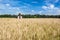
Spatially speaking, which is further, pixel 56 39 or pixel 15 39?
pixel 56 39

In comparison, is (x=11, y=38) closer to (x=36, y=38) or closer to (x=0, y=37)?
(x=0, y=37)

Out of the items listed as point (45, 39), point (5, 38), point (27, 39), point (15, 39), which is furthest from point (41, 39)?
point (5, 38)

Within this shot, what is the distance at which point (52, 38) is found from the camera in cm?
345

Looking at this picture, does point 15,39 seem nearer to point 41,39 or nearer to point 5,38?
point 5,38

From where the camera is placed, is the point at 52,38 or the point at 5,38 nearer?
the point at 5,38

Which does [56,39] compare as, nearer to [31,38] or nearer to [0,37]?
[31,38]

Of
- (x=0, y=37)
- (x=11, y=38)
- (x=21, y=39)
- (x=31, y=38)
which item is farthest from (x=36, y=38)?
(x=0, y=37)

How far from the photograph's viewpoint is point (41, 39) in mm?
3268

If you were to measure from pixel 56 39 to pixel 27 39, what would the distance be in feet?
2.39

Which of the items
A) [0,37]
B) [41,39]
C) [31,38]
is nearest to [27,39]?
[31,38]

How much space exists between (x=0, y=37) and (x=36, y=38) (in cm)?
87

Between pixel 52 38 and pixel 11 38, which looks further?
pixel 52 38

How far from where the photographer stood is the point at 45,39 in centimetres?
330

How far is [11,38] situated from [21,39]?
9.3 inches
